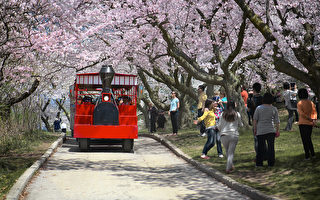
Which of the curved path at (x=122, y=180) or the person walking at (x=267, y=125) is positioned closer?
the curved path at (x=122, y=180)

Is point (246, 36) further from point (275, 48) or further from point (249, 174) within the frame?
point (249, 174)

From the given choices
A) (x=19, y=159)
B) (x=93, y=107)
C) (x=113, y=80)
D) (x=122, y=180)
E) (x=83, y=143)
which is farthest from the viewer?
(x=113, y=80)

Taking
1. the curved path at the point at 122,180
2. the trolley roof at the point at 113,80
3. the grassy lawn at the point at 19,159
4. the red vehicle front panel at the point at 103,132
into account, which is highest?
the trolley roof at the point at 113,80

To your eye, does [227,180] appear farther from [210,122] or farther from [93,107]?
[93,107]

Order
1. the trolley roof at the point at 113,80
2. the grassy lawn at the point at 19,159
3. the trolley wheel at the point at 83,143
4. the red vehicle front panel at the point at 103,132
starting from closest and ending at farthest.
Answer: the grassy lawn at the point at 19,159, the red vehicle front panel at the point at 103,132, the trolley wheel at the point at 83,143, the trolley roof at the point at 113,80

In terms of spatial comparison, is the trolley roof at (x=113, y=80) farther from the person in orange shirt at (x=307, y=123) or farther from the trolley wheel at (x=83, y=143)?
the person in orange shirt at (x=307, y=123)

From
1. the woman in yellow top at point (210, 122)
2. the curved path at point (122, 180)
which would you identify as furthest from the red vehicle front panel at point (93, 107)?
the woman in yellow top at point (210, 122)

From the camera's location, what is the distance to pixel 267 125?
1060 centimetres

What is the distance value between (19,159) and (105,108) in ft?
13.3

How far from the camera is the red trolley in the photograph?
16.5 m

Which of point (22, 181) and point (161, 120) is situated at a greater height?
point (161, 120)

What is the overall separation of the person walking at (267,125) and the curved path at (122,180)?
1.38 m

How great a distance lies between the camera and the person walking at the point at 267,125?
1060 cm

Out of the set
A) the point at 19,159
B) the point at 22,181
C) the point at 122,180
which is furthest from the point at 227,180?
the point at 19,159
